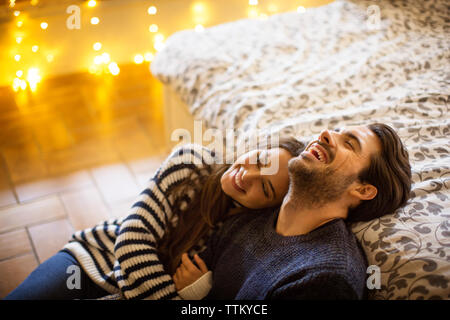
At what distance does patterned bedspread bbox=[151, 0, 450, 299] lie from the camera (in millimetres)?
993

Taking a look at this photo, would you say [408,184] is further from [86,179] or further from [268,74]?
[86,179]

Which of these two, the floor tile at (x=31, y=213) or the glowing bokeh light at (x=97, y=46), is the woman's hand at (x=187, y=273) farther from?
the glowing bokeh light at (x=97, y=46)

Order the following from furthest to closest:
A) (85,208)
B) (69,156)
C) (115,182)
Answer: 1. (69,156)
2. (115,182)
3. (85,208)

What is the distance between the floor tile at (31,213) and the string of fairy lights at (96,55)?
0.85 meters

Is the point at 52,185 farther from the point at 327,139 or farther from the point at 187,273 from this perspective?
the point at 327,139

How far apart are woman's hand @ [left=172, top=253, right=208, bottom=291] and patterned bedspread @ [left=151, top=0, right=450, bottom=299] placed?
446 mm

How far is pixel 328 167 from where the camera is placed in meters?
1.07

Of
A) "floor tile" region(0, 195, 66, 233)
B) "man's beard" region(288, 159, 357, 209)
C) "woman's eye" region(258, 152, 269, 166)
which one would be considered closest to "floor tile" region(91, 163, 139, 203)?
"floor tile" region(0, 195, 66, 233)

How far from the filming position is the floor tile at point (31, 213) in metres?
1.70

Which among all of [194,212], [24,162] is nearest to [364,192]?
[194,212]

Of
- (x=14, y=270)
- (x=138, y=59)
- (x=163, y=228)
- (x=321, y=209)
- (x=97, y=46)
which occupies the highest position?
(x=97, y=46)

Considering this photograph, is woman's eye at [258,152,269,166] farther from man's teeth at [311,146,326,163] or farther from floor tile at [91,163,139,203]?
floor tile at [91,163,139,203]

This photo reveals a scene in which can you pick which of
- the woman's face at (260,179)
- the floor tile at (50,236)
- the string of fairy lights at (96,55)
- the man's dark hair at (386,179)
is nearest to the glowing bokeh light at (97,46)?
the string of fairy lights at (96,55)

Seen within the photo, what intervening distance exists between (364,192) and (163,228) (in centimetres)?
60
